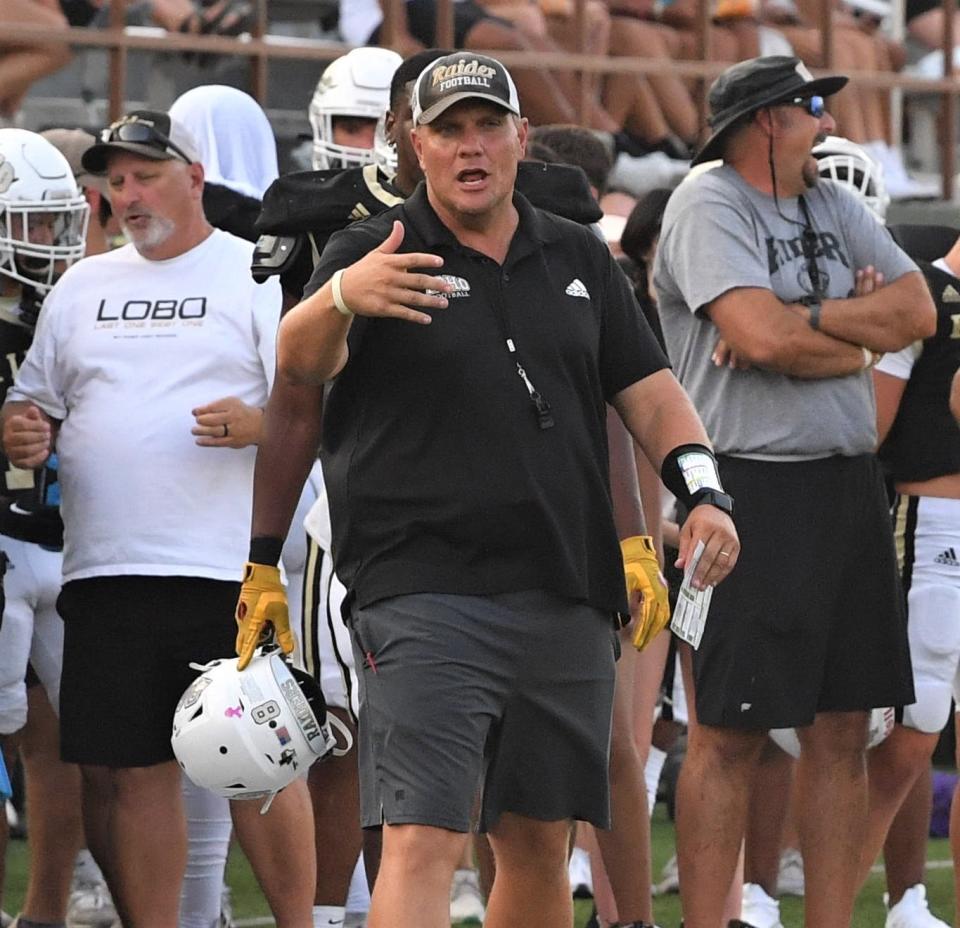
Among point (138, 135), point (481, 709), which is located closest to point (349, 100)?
point (138, 135)

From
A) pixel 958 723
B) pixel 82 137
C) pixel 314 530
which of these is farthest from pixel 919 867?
pixel 82 137

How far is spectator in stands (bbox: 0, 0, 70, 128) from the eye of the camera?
30.5 feet

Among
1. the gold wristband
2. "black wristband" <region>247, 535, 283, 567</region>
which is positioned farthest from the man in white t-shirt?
the gold wristband

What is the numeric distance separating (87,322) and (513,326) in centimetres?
177

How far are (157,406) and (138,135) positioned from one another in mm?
717

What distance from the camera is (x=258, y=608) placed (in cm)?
495

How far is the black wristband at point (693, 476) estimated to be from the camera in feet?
15.3

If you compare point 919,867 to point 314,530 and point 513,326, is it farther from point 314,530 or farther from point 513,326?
point 513,326

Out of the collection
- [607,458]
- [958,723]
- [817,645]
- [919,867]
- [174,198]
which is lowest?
[919,867]

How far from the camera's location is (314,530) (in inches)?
232

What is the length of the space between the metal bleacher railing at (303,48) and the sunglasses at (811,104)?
12.9 feet

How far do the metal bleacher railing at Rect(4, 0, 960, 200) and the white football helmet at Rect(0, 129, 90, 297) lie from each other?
Result: 302 cm

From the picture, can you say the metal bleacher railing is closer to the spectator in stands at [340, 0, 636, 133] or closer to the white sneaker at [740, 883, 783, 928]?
the spectator in stands at [340, 0, 636, 133]

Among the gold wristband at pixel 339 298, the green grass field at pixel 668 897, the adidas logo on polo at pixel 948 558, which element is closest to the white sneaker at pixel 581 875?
the green grass field at pixel 668 897
